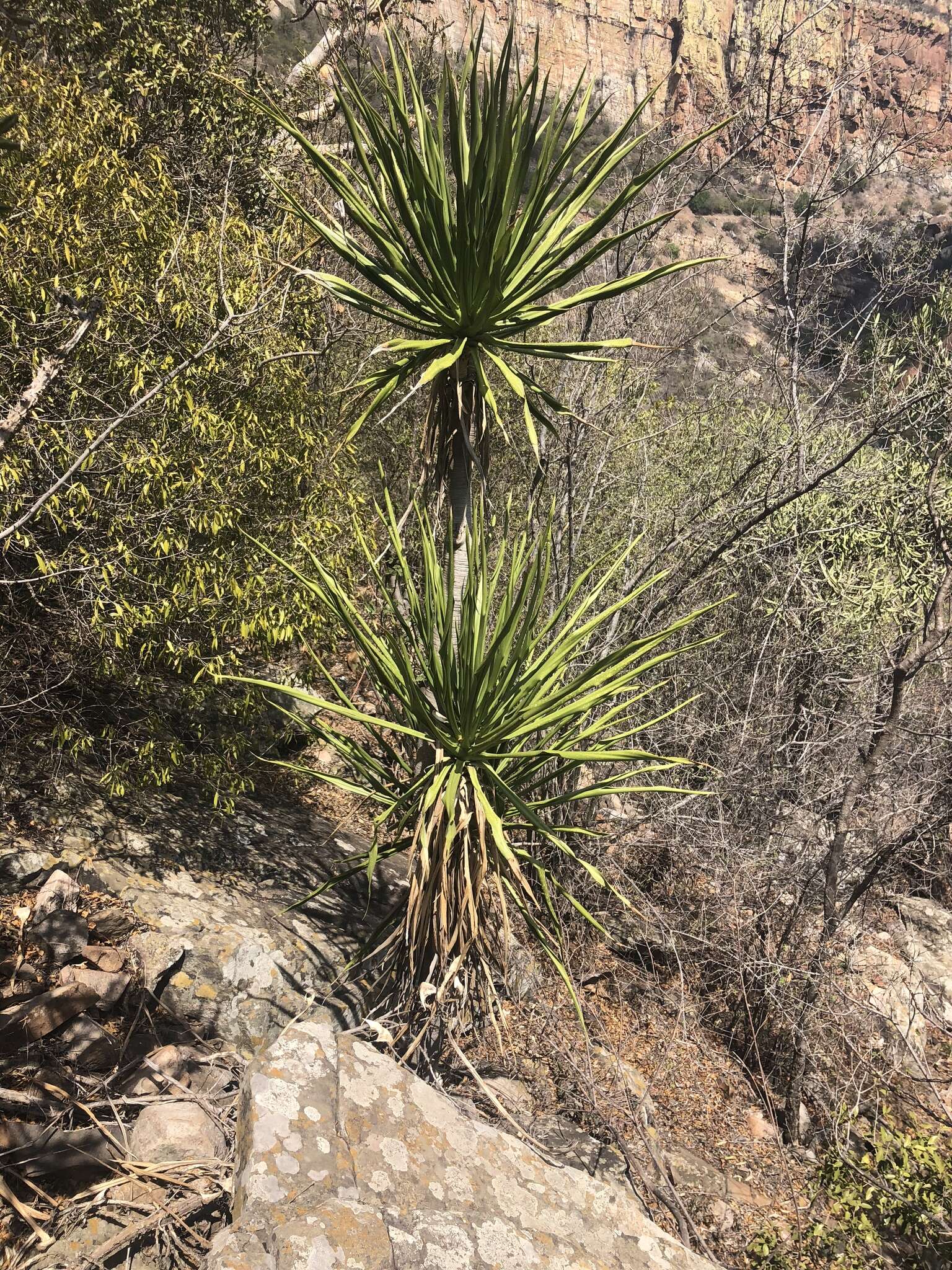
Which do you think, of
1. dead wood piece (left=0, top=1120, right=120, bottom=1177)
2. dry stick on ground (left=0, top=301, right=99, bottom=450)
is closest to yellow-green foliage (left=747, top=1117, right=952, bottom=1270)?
dead wood piece (left=0, top=1120, right=120, bottom=1177)

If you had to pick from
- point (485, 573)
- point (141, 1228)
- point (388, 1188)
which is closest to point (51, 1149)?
point (141, 1228)

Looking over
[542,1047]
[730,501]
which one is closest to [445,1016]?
[542,1047]

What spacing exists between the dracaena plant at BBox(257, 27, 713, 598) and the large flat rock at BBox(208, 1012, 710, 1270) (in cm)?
216

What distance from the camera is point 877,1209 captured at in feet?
14.7

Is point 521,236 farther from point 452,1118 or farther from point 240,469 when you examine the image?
point 452,1118

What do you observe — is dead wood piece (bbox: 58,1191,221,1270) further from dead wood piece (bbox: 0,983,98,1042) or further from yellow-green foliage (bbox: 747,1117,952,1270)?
yellow-green foliage (bbox: 747,1117,952,1270)

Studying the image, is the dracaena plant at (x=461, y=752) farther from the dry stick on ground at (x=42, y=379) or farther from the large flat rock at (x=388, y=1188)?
the dry stick on ground at (x=42, y=379)

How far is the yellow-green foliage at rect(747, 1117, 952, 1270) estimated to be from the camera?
414cm

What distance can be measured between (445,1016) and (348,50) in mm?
11519

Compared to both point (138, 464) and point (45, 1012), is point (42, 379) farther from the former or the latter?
point (45, 1012)

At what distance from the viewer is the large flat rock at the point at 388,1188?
2.30 meters

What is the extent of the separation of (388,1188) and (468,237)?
353cm

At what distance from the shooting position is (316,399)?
6797 millimetres

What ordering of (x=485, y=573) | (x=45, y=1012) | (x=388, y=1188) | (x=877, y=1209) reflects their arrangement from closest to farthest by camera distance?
(x=388, y=1188), (x=45, y=1012), (x=485, y=573), (x=877, y=1209)
